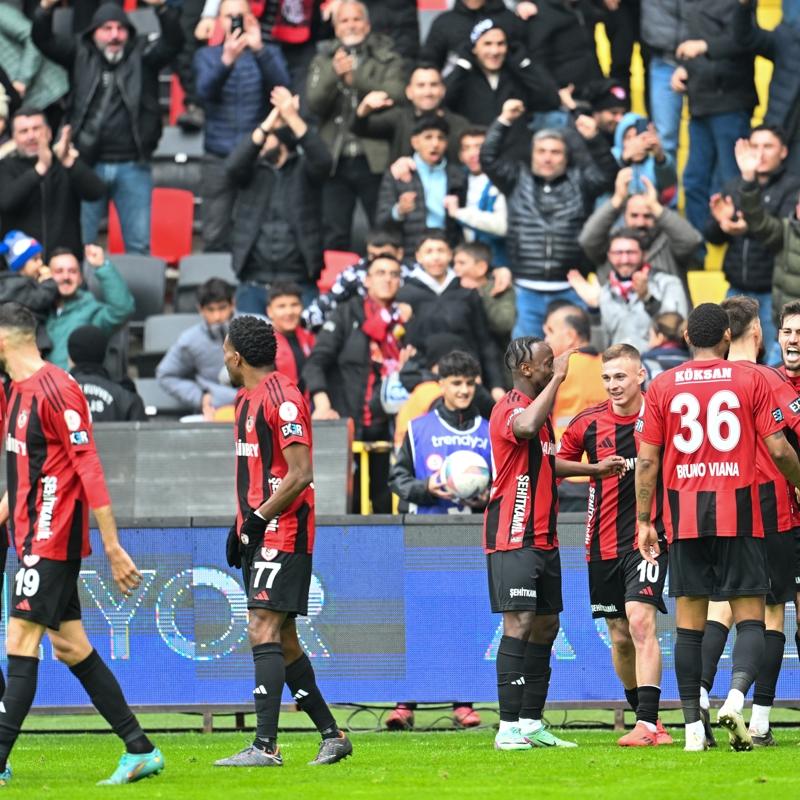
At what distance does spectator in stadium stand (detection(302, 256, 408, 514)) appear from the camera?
52.7ft

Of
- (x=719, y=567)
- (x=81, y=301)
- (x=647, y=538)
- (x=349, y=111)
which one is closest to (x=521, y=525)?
(x=647, y=538)

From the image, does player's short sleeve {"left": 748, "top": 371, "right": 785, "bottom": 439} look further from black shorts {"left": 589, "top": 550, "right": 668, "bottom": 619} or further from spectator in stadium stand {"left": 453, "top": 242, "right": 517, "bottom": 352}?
spectator in stadium stand {"left": 453, "top": 242, "right": 517, "bottom": 352}

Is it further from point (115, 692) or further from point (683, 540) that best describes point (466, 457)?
point (115, 692)

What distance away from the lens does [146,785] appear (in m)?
9.27

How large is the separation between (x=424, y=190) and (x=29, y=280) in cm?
381

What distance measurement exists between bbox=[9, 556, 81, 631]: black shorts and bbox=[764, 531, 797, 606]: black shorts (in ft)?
12.9

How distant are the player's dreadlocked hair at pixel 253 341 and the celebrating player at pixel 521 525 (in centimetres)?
154

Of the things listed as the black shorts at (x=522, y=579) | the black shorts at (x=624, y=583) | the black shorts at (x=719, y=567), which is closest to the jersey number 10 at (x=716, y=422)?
the black shorts at (x=719, y=567)

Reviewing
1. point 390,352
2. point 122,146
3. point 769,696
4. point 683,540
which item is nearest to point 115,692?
point 683,540

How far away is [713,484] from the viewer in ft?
33.3

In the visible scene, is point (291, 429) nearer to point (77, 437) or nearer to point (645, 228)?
point (77, 437)

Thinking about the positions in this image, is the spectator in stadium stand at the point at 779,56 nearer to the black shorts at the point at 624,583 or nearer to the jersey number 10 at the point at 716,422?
the black shorts at the point at 624,583

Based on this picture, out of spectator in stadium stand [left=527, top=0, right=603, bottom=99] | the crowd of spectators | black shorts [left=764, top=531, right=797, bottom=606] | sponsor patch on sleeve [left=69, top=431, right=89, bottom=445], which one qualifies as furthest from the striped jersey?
spectator in stadium stand [left=527, top=0, right=603, bottom=99]

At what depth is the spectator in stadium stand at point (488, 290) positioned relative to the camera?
1672 centimetres
